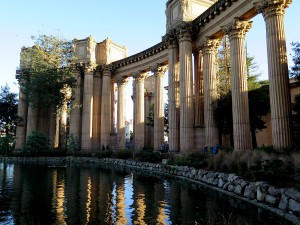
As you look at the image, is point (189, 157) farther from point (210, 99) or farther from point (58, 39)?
→ point (58, 39)

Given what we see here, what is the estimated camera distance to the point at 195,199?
37.9 ft

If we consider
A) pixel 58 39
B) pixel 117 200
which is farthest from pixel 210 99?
pixel 58 39

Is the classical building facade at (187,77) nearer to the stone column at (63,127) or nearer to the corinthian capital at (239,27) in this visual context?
the corinthian capital at (239,27)

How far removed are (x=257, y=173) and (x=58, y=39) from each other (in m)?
40.0

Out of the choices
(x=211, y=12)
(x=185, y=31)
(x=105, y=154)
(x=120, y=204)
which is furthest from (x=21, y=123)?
(x=120, y=204)

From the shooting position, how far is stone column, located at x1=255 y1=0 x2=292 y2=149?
16094mm

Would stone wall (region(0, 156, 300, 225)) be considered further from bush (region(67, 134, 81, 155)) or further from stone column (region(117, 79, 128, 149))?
bush (region(67, 134, 81, 155))

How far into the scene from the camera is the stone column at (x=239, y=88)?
19.7 metres

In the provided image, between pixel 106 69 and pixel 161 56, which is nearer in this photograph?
pixel 161 56

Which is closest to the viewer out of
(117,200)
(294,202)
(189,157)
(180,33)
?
(294,202)

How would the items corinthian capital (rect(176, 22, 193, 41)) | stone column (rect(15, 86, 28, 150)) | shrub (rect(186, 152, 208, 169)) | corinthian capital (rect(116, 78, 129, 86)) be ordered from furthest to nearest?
stone column (rect(15, 86, 28, 150)) < corinthian capital (rect(116, 78, 129, 86)) < corinthian capital (rect(176, 22, 193, 41)) < shrub (rect(186, 152, 208, 169))

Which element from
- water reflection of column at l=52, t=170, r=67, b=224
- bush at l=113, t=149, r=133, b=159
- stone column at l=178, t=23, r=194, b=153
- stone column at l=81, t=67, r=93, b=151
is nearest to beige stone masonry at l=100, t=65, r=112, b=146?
stone column at l=81, t=67, r=93, b=151

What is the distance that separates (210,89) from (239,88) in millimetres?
4370

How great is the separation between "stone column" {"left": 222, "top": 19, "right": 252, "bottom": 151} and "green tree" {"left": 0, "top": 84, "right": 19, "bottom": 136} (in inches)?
1571
